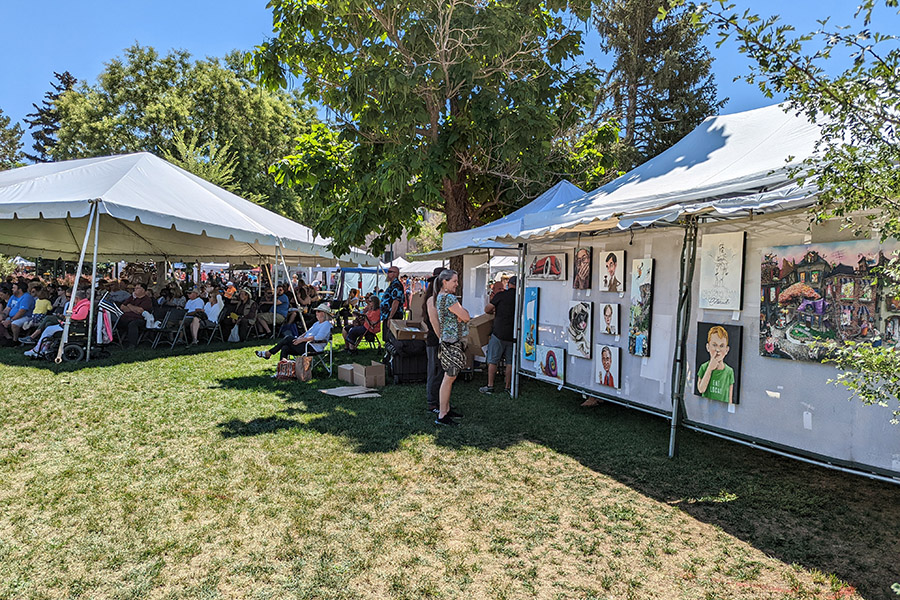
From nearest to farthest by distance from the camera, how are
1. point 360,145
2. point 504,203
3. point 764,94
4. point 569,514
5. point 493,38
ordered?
point 764,94, point 569,514, point 493,38, point 360,145, point 504,203

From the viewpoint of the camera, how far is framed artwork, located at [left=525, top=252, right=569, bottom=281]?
21.9 ft

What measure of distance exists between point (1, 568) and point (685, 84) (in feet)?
74.4

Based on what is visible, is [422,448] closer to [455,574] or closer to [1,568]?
[455,574]

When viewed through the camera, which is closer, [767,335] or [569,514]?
[569,514]

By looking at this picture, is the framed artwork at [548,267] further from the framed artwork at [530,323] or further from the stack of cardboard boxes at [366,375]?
the stack of cardboard boxes at [366,375]

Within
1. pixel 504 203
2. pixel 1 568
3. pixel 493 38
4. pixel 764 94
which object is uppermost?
pixel 493 38

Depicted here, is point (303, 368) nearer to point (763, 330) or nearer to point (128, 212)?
point (128, 212)

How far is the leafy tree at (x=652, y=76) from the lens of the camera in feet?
64.2

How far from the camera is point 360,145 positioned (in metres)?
9.96

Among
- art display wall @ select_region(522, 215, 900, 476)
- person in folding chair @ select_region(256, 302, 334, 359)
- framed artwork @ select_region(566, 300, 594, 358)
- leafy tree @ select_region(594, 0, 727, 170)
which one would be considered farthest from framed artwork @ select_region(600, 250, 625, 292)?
leafy tree @ select_region(594, 0, 727, 170)

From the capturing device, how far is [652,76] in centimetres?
1952

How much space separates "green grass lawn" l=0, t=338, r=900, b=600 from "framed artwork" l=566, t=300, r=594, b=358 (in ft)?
2.66

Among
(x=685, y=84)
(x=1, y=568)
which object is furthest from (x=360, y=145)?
(x=685, y=84)

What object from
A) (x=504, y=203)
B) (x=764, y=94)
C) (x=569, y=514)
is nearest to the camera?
(x=764, y=94)
